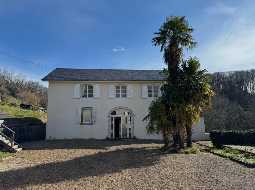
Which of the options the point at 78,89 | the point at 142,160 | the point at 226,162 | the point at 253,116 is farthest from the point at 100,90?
the point at 253,116

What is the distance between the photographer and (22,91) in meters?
72.3

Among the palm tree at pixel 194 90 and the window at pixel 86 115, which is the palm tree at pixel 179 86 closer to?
the palm tree at pixel 194 90

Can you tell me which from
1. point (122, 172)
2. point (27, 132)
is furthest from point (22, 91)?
point (122, 172)

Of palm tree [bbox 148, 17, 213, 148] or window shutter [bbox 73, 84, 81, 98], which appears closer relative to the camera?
palm tree [bbox 148, 17, 213, 148]

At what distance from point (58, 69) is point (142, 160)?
733 inches

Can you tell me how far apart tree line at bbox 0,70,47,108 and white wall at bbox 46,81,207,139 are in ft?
114

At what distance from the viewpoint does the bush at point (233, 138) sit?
23469 mm

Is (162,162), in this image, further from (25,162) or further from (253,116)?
(253,116)

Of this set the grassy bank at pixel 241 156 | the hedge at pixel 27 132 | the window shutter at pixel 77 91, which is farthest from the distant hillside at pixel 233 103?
the hedge at pixel 27 132

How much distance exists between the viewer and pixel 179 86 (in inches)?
830

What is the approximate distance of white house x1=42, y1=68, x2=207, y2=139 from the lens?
29.5 meters

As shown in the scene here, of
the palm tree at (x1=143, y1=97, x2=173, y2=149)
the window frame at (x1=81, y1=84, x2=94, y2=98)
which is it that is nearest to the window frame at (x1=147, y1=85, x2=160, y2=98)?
the window frame at (x1=81, y1=84, x2=94, y2=98)

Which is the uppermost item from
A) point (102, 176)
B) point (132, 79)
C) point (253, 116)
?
Answer: point (132, 79)

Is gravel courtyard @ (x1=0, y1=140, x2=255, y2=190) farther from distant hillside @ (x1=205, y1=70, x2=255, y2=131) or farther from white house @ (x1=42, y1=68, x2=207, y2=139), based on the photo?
distant hillside @ (x1=205, y1=70, x2=255, y2=131)
